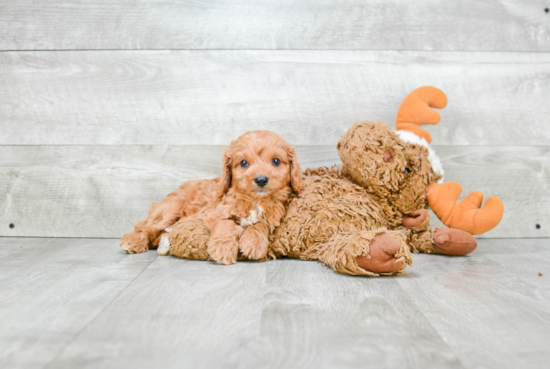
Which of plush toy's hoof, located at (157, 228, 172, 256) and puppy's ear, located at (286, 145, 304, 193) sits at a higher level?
puppy's ear, located at (286, 145, 304, 193)

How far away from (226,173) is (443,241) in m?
0.63

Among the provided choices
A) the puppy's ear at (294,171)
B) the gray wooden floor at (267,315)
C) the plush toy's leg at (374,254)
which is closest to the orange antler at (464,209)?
the gray wooden floor at (267,315)

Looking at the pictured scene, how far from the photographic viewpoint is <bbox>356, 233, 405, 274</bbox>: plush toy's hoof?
95 cm

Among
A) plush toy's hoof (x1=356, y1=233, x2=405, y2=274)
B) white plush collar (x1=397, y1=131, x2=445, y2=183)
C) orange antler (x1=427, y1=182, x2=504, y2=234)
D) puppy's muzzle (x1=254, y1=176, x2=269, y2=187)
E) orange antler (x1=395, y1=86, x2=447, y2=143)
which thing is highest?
orange antler (x1=395, y1=86, x2=447, y2=143)

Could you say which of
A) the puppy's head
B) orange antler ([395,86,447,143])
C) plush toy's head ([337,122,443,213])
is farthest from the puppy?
orange antler ([395,86,447,143])

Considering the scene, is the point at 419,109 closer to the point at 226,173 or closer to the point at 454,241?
the point at 454,241

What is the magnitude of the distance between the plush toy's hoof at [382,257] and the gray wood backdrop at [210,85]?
543 millimetres

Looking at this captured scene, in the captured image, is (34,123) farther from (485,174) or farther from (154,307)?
(485,174)

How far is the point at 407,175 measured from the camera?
1202mm

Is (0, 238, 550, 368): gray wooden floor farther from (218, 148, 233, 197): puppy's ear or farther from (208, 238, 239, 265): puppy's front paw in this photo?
(218, 148, 233, 197): puppy's ear

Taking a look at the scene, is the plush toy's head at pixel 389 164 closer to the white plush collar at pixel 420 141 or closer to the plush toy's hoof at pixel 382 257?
the white plush collar at pixel 420 141

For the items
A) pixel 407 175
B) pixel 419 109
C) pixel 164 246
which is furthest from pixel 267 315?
pixel 419 109

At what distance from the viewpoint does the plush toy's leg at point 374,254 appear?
955 mm

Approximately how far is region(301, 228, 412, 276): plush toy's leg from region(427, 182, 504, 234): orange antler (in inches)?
10.8
